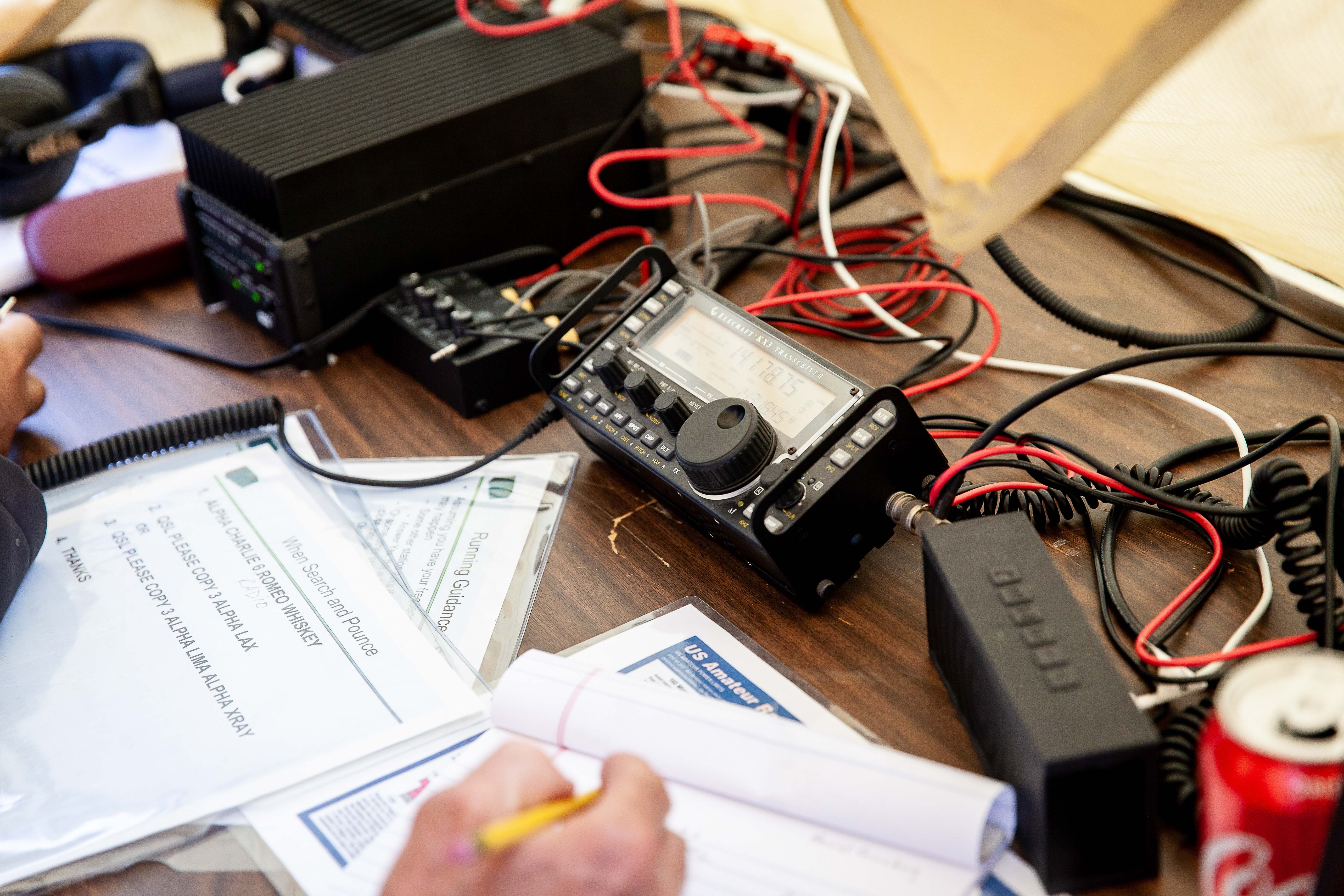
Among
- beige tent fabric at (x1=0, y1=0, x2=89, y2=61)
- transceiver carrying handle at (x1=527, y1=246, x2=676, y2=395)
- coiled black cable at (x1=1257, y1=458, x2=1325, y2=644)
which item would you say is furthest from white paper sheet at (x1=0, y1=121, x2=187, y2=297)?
coiled black cable at (x1=1257, y1=458, x2=1325, y2=644)

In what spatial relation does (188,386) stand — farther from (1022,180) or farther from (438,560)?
(1022,180)

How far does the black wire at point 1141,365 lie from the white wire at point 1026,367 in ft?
0.12

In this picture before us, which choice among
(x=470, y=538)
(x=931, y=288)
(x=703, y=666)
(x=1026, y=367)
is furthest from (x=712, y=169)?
(x=703, y=666)

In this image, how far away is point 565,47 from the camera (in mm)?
1051

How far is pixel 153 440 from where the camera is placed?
0.86 metres

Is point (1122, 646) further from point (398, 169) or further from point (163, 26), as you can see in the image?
point (163, 26)

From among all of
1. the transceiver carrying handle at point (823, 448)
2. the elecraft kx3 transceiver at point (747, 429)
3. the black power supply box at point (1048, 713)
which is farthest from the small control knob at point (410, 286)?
the black power supply box at point (1048, 713)

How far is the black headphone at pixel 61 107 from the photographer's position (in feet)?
3.59

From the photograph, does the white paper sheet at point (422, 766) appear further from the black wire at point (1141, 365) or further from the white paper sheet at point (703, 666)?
the black wire at point (1141, 365)

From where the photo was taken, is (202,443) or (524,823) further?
(202,443)

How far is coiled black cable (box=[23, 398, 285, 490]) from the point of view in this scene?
2.75 feet

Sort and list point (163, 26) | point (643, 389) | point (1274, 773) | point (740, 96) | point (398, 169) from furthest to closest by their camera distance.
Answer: point (163, 26) → point (740, 96) → point (398, 169) → point (643, 389) → point (1274, 773)

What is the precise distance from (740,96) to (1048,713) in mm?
863

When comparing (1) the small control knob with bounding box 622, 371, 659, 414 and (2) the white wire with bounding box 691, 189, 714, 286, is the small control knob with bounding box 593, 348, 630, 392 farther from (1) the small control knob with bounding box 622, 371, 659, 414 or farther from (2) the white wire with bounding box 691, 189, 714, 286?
(2) the white wire with bounding box 691, 189, 714, 286
